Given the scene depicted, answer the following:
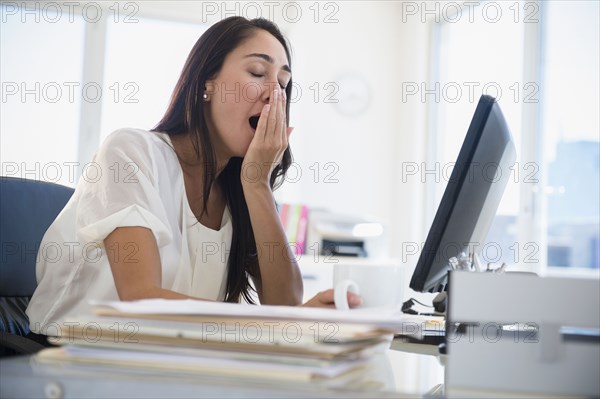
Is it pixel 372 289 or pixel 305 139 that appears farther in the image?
pixel 305 139

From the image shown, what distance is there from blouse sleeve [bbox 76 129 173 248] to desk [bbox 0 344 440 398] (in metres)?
0.46

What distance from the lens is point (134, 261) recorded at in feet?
3.15

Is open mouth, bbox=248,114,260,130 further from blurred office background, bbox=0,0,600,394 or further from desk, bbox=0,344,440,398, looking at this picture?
blurred office background, bbox=0,0,600,394

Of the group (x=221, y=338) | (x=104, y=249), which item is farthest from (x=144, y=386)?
(x=104, y=249)

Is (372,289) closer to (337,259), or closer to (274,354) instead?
(274,354)

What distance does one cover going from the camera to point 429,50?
4.76 m

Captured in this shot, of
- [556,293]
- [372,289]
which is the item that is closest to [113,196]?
[372,289]

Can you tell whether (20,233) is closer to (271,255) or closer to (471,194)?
(271,255)

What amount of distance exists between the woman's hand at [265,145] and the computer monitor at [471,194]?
49 centimetres

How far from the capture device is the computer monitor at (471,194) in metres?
0.94

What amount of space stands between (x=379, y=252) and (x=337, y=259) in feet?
1.50

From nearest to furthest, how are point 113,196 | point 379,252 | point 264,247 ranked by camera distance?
1. point 113,196
2. point 264,247
3. point 379,252

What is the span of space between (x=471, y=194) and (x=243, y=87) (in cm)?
67

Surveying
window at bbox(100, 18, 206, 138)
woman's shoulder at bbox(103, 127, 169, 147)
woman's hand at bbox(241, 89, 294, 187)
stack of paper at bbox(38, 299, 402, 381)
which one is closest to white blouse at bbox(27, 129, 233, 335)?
woman's shoulder at bbox(103, 127, 169, 147)
